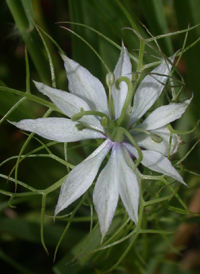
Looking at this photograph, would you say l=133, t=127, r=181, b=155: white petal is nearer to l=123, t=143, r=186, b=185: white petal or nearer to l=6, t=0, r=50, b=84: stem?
l=123, t=143, r=186, b=185: white petal

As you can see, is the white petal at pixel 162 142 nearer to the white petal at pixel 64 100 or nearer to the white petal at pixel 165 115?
the white petal at pixel 165 115

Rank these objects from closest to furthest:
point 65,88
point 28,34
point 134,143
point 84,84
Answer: point 134,143 < point 84,84 < point 28,34 < point 65,88

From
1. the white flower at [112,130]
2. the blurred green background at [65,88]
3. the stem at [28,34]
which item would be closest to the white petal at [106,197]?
the white flower at [112,130]

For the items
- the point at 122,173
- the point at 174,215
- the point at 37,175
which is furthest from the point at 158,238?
the point at 122,173

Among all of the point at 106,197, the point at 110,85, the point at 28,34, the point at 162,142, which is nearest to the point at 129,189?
the point at 106,197

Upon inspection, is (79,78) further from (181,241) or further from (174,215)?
(181,241)

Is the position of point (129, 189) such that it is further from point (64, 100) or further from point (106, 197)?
point (64, 100)

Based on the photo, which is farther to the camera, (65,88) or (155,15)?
(65,88)

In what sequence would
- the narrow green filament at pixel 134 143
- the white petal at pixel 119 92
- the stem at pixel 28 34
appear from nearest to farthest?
the narrow green filament at pixel 134 143
the white petal at pixel 119 92
the stem at pixel 28 34
